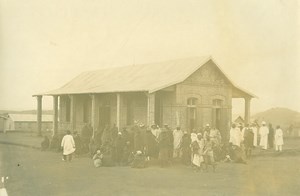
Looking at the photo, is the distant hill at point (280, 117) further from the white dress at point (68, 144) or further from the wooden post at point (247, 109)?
the white dress at point (68, 144)

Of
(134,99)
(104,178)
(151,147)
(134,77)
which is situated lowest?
(104,178)

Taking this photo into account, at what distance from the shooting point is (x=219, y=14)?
15.7 ft

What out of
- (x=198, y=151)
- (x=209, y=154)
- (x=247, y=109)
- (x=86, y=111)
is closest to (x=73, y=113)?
(x=86, y=111)

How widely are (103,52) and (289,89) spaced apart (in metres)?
1.85

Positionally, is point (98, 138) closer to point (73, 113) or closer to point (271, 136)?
point (73, 113)

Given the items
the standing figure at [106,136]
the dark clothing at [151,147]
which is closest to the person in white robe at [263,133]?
the dark clothing at [151,147]

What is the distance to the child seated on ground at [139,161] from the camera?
4.60 m

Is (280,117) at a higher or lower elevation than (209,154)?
higher

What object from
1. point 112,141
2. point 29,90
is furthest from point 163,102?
point 29,90

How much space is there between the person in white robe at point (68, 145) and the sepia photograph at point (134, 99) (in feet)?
0.04

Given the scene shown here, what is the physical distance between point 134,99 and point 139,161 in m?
0.57

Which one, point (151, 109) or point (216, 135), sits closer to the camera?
point (151, 109)

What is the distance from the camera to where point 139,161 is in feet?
15.1

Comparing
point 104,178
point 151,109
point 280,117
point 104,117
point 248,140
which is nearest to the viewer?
point 104,178
